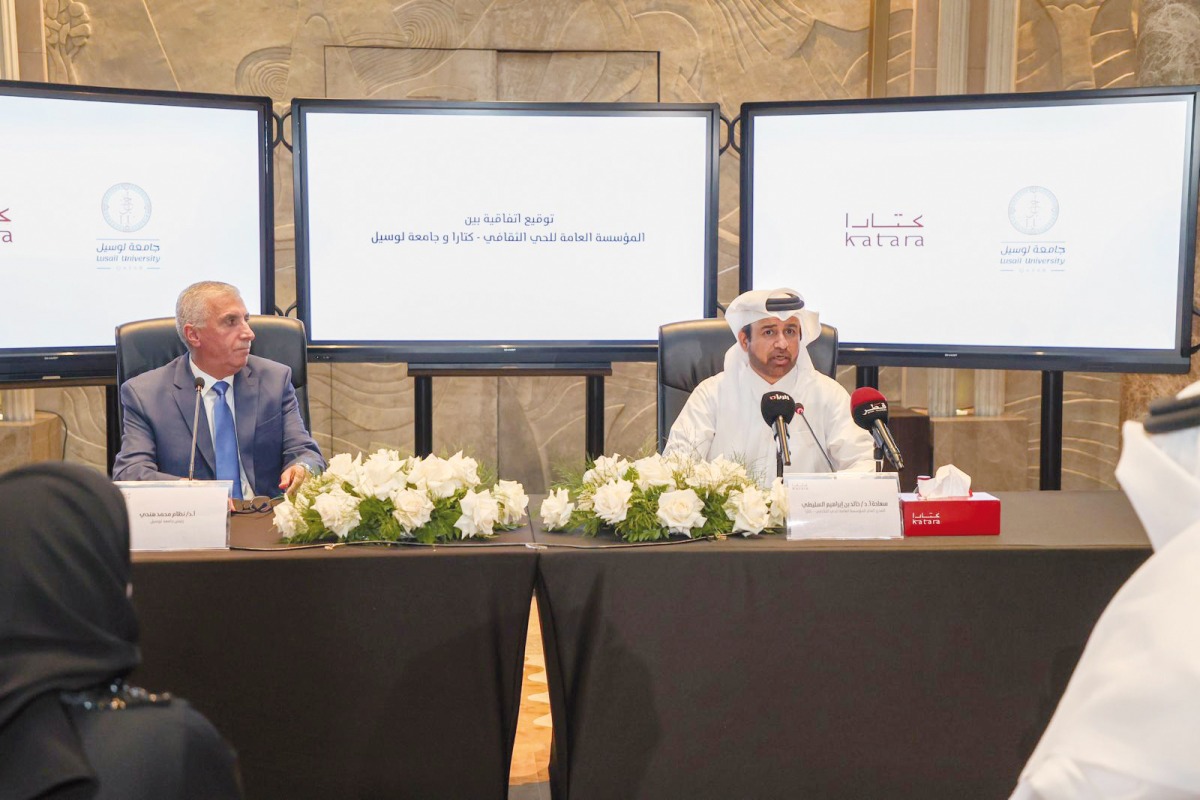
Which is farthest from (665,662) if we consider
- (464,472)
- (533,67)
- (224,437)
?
(533,67)

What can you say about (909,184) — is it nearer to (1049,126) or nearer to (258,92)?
(1049,126)

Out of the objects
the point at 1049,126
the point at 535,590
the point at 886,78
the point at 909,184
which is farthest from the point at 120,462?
the point at 886,78

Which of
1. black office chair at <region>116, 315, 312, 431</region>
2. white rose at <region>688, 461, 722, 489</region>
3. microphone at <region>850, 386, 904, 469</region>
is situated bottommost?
white rose at <region>688, 461, 722, 489</region>

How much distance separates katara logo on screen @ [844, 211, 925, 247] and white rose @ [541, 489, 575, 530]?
2.54 metres

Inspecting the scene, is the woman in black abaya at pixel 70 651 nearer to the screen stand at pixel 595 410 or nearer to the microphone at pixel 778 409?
the microphone at pixel 778 409

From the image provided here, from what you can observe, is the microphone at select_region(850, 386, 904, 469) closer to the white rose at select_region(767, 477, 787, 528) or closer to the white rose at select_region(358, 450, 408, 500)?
the white rose at select_region(767, 477, 787, 528)

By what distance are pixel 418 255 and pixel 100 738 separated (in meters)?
3.64

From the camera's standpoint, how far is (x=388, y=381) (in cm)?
644

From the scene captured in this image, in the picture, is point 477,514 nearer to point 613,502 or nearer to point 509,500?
point 509,500

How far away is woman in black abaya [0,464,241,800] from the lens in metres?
1.10

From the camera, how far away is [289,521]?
238 centimetres

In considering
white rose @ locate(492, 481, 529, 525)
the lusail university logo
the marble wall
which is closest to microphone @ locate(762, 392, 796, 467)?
white rose @ locate(492, 481, 529, 525)

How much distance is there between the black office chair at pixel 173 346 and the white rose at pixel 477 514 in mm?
1571

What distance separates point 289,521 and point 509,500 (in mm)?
454
